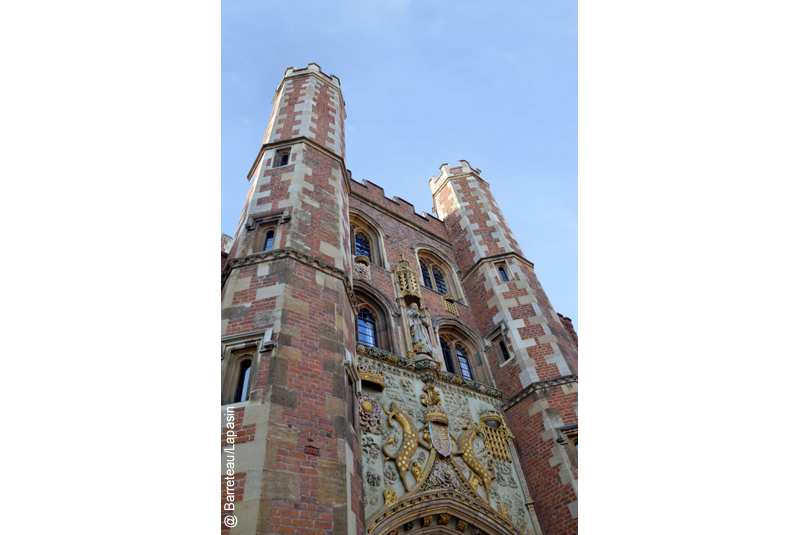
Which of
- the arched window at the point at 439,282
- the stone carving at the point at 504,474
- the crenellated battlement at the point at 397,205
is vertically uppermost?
the crenellated battlement at the point at 397,205

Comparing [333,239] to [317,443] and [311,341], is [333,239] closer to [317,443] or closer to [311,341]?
[311,341]

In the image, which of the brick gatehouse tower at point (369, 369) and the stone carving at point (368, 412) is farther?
the stone carving at point (368, 412)

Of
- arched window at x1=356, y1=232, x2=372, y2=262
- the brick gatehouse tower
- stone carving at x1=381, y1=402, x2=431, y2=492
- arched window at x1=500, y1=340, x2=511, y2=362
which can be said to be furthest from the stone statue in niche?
arched window at x1=356, y1=232, x2=372, y2=262

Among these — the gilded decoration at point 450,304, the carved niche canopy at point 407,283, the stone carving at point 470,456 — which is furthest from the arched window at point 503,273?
the stone carving at point 470,456

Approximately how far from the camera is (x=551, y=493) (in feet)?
28.8

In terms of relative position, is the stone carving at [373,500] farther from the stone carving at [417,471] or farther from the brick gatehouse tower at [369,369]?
the stone carving at [417,471]

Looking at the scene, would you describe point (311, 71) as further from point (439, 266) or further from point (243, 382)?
point (243, 382)

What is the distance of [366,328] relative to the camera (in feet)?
36.4

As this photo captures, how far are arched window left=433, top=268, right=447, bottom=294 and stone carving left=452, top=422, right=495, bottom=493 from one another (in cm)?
600

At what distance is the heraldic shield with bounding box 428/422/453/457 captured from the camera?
8.44 metres

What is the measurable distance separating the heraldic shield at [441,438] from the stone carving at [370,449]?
1228 mm

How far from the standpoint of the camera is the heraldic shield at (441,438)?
27.7ft

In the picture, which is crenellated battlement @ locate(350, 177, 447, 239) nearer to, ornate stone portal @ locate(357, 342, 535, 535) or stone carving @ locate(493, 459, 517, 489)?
ornate stone portal @ locate(357, 342, 535, 535)

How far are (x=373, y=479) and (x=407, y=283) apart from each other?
602 centimetres
